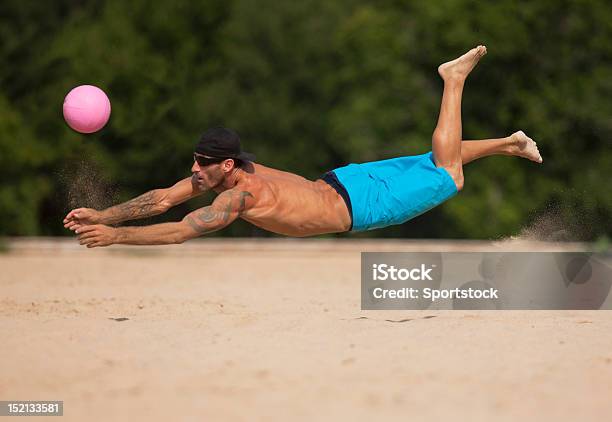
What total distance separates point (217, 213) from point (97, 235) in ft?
3.28

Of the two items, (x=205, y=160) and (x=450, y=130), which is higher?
(x=450, y=130)

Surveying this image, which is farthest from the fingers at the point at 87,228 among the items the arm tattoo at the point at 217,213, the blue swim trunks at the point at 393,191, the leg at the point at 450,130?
the leg at the point at 450,130

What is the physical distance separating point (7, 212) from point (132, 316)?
1450cm

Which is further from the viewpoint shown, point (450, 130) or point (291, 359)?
point (450, 130)

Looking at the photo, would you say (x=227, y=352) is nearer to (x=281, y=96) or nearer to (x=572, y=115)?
(x=572, y=115)

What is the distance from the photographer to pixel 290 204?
810 centimetres

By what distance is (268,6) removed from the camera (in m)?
28.4

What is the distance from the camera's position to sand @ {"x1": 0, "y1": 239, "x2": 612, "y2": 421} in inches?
233

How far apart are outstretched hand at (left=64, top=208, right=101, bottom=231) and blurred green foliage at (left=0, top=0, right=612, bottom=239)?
51.5ft

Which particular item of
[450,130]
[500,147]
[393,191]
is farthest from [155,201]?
[500,147]

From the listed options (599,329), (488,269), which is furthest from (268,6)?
(599,329)

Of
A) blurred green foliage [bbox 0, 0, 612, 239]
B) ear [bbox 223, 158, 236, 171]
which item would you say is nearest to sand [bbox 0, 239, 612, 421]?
ear [bbox 223, 158, 236, 171]

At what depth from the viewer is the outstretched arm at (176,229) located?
24.0 ft

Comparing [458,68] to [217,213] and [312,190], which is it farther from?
[217,213]
